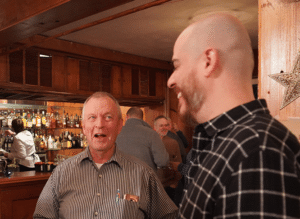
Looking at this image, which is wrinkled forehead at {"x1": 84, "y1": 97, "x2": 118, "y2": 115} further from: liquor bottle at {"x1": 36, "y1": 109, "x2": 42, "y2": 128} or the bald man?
liquor bottle at {"x1": 36, "y1": 109, "x2": 42, "y2": 128}

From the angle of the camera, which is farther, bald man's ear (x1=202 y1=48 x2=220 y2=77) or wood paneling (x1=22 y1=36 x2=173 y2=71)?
wood paneling (x1=22 y1=36 x2=173 y2=71)

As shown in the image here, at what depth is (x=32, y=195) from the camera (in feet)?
13.1

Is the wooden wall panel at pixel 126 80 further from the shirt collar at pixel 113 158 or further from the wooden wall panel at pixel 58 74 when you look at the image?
the shirt collar at pixel 113 158

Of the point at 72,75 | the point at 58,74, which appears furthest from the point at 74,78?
the point at 58,74

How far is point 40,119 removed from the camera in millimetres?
6621

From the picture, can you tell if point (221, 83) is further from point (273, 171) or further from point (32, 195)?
point (32, 195)

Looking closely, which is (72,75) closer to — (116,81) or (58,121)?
(116,81)

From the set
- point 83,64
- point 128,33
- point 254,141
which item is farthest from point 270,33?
point 83,64

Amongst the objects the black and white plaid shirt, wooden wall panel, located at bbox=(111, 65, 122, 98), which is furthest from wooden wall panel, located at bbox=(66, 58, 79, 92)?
the black and white plaid shirt

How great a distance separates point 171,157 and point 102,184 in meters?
2.85

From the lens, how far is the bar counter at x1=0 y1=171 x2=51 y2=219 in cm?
380

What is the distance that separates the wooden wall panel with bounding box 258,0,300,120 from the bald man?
3.54 ft

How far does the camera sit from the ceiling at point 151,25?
4.22 meters

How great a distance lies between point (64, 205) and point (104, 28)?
382 cm
